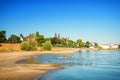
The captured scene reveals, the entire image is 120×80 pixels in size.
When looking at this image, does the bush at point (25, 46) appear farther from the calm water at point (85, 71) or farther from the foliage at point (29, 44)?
the calm water at point (85, 71)

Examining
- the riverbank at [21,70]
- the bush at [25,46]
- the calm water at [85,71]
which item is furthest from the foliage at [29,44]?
the riverbank at [21,70]

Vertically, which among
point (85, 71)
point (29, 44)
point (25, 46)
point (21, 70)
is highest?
point (29, 44)

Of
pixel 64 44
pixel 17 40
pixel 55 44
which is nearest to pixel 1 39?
pixel 17 40

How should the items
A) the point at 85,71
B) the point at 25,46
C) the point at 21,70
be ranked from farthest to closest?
the point at 25,46 → the point at 85,71 → the point at 21,70

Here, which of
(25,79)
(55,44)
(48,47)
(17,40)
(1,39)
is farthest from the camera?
(55,44)

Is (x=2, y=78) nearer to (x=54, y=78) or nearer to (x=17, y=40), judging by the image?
(x=54, y=78)

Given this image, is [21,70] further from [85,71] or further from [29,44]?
[29,44]

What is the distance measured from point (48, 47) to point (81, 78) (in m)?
89.2

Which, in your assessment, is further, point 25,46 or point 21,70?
point 25,46

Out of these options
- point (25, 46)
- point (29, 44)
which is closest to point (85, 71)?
point (25, 46)

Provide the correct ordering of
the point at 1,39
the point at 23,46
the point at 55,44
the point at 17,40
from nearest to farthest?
the point at 23,46 → the point at 1,39 → the point at 17,40 → the point at 55,44

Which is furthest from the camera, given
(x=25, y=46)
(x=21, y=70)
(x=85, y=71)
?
(x=25, y=46)

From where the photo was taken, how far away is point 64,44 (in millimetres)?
176375

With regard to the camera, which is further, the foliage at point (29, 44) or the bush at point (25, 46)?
the foliage at point (29, 44)
